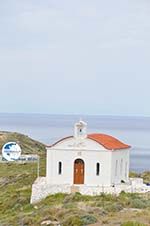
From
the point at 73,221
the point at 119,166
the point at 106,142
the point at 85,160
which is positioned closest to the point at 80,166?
the point at 85,160

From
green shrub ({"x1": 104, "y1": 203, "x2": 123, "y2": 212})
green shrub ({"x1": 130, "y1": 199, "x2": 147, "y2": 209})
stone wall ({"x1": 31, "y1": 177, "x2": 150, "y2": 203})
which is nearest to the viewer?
green shrub ({"x1": 104, "y1": 203, "x2": 123, "y2": 212})

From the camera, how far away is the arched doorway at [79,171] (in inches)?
1566

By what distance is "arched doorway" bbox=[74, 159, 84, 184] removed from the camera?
39775 millimetres

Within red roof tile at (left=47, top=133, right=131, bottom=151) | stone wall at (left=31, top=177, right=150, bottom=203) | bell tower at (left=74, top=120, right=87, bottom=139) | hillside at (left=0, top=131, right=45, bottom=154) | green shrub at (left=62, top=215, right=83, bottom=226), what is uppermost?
hillside at (left=0, top=131, right=45, bottom=154)

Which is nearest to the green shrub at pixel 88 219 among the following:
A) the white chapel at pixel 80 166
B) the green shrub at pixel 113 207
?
the green shrub at pixel 113 207

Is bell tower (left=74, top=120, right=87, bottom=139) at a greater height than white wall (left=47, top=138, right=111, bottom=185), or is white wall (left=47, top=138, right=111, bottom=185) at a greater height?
bell tower (left=74, top=120, right=87, bottom=139)

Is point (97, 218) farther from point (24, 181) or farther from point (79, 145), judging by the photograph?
point (24, 181)

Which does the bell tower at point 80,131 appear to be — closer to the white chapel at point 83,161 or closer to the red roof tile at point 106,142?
the white chapel at point 83,161

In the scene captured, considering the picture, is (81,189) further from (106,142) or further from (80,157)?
(106,142)

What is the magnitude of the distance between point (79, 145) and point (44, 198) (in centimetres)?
393

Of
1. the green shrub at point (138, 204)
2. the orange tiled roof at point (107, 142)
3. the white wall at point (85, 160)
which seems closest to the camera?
the green shrub at point (138, 204)

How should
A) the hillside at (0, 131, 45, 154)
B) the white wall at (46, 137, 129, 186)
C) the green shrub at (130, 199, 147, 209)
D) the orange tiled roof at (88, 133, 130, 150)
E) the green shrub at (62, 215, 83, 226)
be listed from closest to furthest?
the green shrub at (62, 215, 83, 226), the green shrub at (130, 199, 147, 209), the white wall at (46, 137, 129, 186), the orange tiled roof at (88, 133, 130, 150), the hillside at (0, 131, 45, 154)

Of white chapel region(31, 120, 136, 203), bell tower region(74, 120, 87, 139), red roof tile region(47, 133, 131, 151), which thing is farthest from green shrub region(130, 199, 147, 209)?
bell tower region(74, 120, 87, 139)

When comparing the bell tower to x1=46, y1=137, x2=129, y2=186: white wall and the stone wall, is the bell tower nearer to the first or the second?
x1=46, y1=137, x2=129, y2=186: white wall
